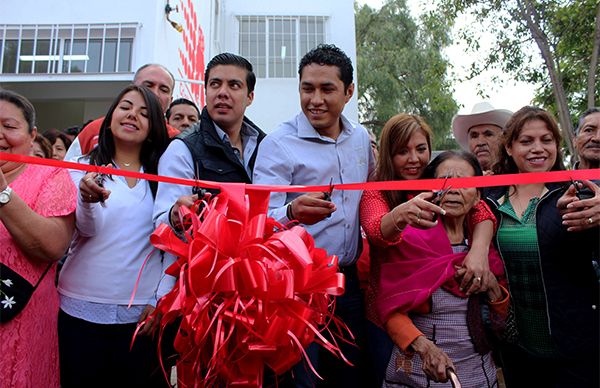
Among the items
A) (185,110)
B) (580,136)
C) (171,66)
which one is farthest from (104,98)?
(580,136)

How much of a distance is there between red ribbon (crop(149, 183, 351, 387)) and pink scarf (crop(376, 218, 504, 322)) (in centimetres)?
48

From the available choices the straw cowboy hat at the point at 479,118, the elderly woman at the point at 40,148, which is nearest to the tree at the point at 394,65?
the straw cowboy hat at the point at 479,118

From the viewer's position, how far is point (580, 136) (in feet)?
9.16

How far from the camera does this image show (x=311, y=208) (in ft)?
5.84

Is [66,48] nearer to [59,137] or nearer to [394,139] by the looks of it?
[59,137]

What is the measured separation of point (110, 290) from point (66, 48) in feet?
19.4

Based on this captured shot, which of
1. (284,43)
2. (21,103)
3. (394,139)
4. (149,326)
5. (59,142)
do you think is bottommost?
(149,326)

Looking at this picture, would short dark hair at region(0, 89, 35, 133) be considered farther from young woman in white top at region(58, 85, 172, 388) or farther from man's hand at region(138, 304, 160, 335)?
man's hand at region(138, 304, 160, 335)

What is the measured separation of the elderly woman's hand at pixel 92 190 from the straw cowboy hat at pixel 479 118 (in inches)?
109

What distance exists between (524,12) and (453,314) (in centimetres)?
799

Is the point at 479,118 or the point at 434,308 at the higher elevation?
the point at 479,118

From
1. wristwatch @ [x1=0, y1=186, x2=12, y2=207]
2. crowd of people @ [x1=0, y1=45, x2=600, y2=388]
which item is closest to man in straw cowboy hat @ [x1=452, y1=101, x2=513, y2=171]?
crowd of people @ [x1=0, y1=45, x2=600, y2=388]

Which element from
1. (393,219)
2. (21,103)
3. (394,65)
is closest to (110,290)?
(21,103)

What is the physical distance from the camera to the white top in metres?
2.00
